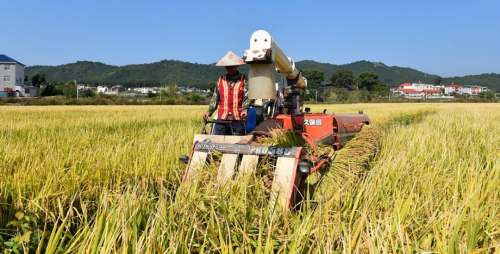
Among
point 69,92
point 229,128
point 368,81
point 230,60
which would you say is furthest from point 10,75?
point 368,81

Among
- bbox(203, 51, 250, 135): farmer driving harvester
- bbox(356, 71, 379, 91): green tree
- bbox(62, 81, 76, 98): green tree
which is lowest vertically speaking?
bbox(203, 51, 250, 135): farmer driving harvester

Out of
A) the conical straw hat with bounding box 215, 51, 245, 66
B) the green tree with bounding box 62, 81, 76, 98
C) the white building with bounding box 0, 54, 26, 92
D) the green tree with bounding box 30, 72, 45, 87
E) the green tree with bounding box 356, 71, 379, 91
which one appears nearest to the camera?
the conical straw hat with bounding box 215, 51, 245, 66

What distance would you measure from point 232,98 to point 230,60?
1.72ft

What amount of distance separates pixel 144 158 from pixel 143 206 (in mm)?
2113

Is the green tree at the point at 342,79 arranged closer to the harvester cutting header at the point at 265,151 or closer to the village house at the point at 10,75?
the village house at the point at 10,75

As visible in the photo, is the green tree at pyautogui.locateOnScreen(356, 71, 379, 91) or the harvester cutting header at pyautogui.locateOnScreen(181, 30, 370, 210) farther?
the green tree at pyautogui.locateOnScreen(356, 71, 379, 91)

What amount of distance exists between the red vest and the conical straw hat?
1.01ft

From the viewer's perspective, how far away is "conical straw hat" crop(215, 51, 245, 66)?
4.58 m

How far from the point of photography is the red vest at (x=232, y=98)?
4.83 metres

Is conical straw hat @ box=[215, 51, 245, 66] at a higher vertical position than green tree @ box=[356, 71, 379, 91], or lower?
lower

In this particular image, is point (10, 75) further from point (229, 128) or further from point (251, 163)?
point (251, 163)

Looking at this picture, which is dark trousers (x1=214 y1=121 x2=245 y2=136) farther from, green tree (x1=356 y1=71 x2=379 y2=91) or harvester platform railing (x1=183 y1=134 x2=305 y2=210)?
green tree (x1=356 y1=71 x2=379 y2=91)

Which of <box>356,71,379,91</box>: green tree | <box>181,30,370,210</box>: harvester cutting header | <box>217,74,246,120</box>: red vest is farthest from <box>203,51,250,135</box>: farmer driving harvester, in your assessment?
<box>356,71,379,91</box>: green tree

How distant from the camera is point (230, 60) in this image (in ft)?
15.2
